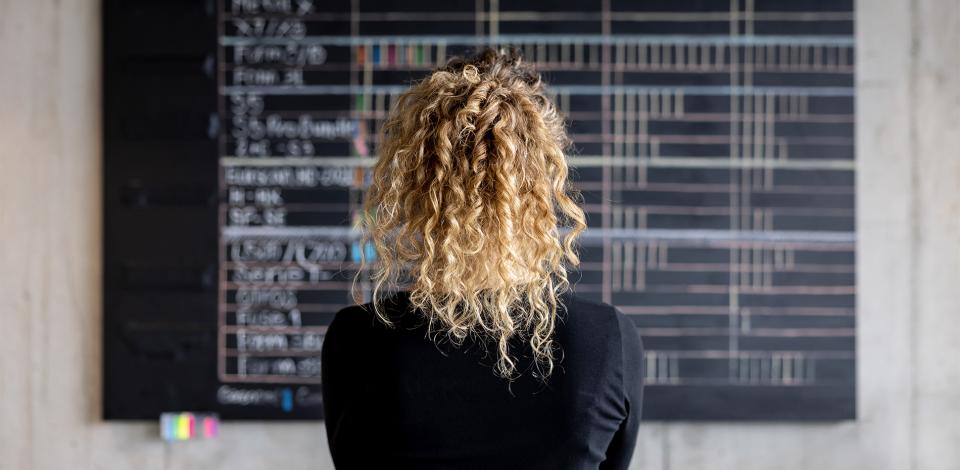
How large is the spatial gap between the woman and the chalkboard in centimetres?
96

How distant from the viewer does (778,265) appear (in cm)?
191

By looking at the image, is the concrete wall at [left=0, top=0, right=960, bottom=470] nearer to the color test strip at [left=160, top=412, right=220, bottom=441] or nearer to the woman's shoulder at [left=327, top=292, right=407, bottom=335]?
the color test strip at [left=160, top=412, right=220, bottom=441]

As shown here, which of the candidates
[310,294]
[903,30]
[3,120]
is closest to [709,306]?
[903,30]

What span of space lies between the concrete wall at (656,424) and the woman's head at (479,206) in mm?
1133

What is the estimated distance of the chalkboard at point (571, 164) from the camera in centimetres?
192

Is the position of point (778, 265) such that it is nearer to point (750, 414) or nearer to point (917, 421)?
point (750, 414)

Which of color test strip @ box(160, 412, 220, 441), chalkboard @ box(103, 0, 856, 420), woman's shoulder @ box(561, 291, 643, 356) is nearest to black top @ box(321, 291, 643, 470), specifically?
woman's shoulder @ box(561, 291, 643, 356)

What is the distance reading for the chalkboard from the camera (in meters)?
1.92

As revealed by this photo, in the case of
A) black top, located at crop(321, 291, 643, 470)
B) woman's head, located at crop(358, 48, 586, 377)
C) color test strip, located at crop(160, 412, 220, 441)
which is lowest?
color test strip, located at crop(160, 412, 220, 441)

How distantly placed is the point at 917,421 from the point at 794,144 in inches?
28.1

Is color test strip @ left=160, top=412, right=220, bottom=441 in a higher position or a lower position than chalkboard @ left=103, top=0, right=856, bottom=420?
lower

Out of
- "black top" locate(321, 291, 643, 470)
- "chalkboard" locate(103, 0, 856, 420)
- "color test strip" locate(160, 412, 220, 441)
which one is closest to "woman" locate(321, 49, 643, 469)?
"black top" locate(321, 291, 643, 470)

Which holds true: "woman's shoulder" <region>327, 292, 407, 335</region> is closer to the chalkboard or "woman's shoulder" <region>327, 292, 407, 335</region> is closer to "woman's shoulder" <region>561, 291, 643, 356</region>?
"woman's shoulder" <region>561, 291, 643, 356</region>

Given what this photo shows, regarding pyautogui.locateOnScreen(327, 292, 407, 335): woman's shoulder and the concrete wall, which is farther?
the concrete wall
